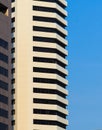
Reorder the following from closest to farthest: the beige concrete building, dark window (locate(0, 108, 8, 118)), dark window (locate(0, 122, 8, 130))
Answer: dark window (locate(0, 122, 8, 130))
dark window (locate(0, 108, 8, 118))
the beige concrete building

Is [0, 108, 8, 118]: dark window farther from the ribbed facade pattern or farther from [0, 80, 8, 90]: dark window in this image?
the ribbed facade pattern

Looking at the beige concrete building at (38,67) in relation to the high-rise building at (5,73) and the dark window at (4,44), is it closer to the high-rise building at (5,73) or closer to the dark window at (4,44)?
the high-rise building at (5,73)

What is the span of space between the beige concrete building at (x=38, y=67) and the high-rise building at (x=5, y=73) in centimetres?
2303

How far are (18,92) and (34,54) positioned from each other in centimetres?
1248

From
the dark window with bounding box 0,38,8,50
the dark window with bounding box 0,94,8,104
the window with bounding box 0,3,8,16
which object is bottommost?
the dark window with bounding box 0,94,8,104

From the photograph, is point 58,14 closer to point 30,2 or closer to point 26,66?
point 30,2

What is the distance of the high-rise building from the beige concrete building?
75.6 feet

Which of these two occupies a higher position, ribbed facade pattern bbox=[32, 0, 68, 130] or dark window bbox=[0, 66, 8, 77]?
ribbed facade pattern bbox=[32, 0, 68, 130]

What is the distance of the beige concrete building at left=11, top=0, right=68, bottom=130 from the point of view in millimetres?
162625

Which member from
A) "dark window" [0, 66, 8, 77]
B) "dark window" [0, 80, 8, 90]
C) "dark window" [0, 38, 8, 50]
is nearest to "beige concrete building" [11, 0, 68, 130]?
"dark window" [0, 80, 8, 90]

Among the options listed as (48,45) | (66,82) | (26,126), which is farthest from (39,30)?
(26,126)

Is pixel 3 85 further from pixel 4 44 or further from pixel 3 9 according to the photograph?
pixel 3 9

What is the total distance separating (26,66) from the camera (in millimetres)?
165625

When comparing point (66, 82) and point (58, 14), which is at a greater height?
point (58, 14)
